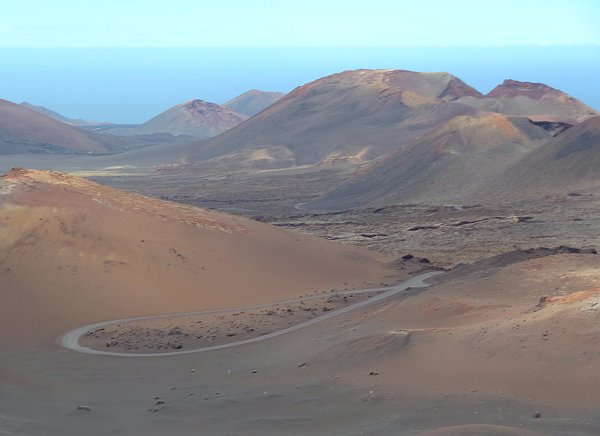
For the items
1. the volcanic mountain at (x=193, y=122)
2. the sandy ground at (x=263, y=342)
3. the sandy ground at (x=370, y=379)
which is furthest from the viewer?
the volcanic mountain at (x=193, y=122)

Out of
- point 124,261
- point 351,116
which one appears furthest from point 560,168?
point 351,116

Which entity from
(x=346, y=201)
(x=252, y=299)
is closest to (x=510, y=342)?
(x=252, y=299)

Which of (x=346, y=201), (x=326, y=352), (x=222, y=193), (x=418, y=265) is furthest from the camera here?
(x=222, y=193)


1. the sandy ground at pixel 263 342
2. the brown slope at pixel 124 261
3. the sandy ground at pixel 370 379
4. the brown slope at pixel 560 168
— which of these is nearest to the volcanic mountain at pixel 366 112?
the brown slope at pixel 560 168

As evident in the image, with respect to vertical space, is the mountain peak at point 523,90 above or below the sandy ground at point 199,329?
above

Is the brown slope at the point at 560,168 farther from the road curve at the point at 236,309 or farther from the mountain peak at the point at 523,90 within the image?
the mountain peak at the point at 523,90

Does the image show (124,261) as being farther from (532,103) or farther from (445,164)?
(532,103)

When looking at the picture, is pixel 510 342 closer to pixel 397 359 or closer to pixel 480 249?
pixel 397 359

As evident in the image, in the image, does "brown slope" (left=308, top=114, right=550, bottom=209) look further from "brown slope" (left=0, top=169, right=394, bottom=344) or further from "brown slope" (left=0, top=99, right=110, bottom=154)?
"brown slope" (left=0, top=99, right=110, bottom=154)
